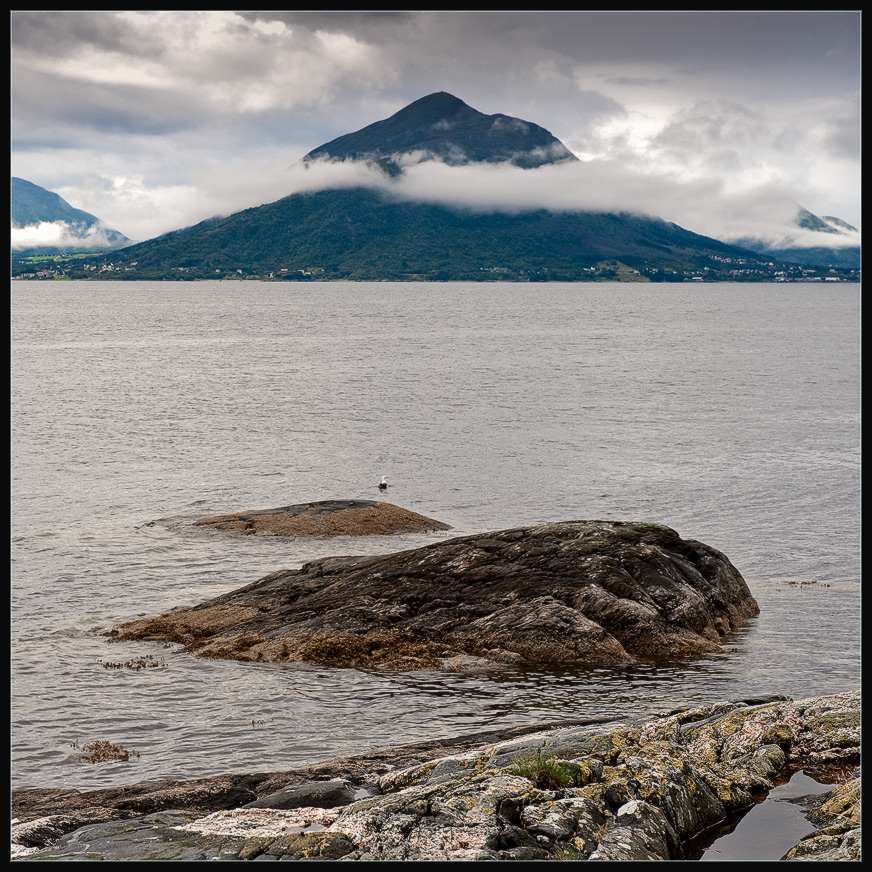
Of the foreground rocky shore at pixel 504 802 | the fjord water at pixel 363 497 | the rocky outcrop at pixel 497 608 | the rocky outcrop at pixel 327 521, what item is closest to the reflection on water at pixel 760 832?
the foreground rocky shore at pixel 504 802

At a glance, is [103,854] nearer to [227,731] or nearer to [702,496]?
[227,731]

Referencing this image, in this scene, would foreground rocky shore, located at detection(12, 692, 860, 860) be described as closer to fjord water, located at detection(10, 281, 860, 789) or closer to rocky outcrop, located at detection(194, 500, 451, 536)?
fjord water, located at detection(10, 281, 860, 789)

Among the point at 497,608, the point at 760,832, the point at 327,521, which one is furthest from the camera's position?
the point at 327,521

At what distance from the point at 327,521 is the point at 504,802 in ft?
112

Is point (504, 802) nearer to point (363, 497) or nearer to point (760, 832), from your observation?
point (760, 832)

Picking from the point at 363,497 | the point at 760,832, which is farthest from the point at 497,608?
the point at 363,497

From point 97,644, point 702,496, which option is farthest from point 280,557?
point 702,496

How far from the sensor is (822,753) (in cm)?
1788

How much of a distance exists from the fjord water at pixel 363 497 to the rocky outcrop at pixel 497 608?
3.67 feet

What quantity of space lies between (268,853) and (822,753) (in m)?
10.6

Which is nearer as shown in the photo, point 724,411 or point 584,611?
point 584,611

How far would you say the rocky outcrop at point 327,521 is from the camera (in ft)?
152

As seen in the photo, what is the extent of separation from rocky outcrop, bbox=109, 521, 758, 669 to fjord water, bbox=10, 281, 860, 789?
1.12 metres

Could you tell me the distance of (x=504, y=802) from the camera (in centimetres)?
1334
